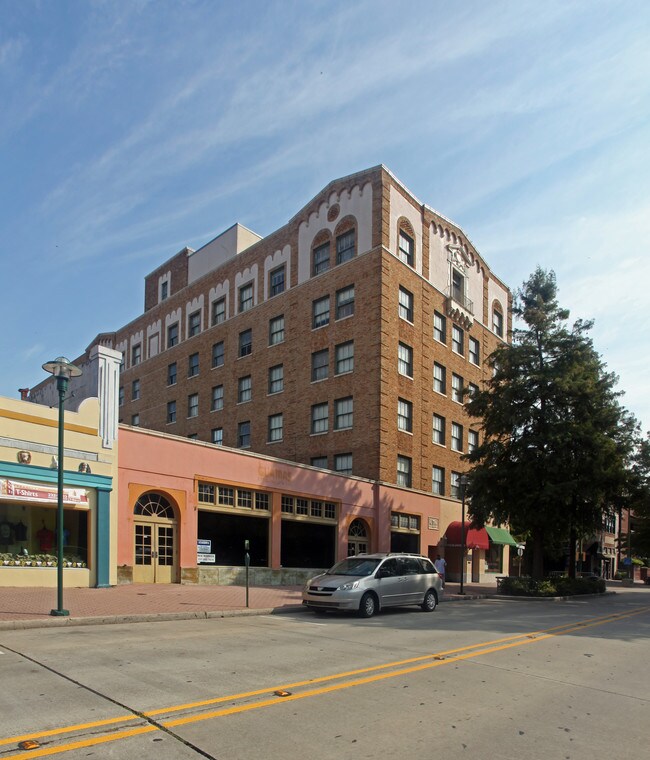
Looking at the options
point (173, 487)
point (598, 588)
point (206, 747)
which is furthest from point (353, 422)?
point (206, 747)

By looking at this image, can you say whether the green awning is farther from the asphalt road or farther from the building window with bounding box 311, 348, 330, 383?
the asphalt road

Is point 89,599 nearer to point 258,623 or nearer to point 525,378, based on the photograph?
point 258,623

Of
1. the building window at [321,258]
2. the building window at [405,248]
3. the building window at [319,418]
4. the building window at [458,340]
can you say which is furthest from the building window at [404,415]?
the building window at [321,258]

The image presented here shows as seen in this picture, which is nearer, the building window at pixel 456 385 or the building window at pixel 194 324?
the building window at pixel 456 385

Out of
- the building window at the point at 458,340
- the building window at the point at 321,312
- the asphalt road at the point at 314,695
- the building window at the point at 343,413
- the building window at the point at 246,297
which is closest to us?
the asphalt road at the point at 314,695

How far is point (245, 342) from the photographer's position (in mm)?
38500

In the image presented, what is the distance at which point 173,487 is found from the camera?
21.7 metres

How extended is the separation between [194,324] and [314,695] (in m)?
37.6

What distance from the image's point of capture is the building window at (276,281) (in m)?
37.0

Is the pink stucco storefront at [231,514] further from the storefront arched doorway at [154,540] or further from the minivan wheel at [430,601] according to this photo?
the minivan wheel at [430,601]

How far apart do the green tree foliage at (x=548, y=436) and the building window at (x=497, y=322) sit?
13472 mm

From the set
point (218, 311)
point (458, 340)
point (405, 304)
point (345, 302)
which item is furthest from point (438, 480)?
point (218, 311)

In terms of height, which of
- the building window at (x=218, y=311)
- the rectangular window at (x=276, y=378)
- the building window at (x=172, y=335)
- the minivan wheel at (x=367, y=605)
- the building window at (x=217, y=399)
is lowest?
the minivan wheel at (x=367, y=605)

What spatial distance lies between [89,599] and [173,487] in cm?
612
